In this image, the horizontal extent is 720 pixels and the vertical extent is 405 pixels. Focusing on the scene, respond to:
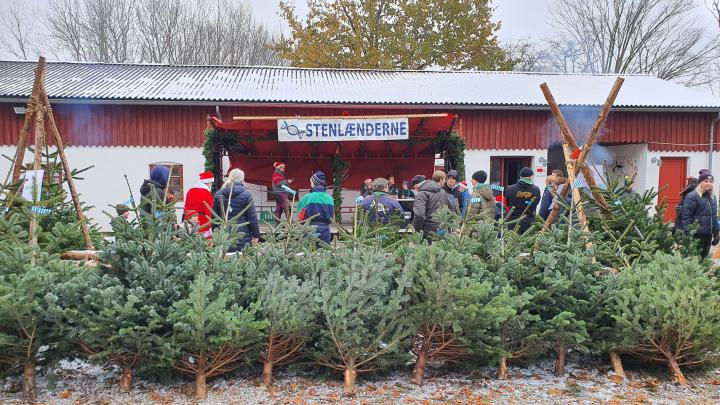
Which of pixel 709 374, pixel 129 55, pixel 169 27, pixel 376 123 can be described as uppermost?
pixel 169 27

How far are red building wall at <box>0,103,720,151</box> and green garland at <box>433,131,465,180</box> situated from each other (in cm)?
519

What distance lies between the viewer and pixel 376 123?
29.5 ft

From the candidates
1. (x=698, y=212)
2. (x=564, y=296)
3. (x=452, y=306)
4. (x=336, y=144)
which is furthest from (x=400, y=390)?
(x=336, y=144)

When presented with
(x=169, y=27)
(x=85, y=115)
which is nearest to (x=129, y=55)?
(x=169, y=27)

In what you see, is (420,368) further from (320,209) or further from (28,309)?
(320,209)

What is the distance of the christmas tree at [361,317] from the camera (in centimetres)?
355

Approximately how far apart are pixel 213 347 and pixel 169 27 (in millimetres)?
34308

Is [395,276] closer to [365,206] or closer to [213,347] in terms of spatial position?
[213,347]

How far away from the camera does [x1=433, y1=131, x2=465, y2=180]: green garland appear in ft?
31.5

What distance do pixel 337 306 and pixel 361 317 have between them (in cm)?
19

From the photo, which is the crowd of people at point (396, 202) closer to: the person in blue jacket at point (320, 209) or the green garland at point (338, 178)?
the person in blue jacket at point (320, 209)

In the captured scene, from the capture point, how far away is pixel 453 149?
992cm

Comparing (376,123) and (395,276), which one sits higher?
(376,123)

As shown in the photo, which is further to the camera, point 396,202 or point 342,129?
point 342,129
